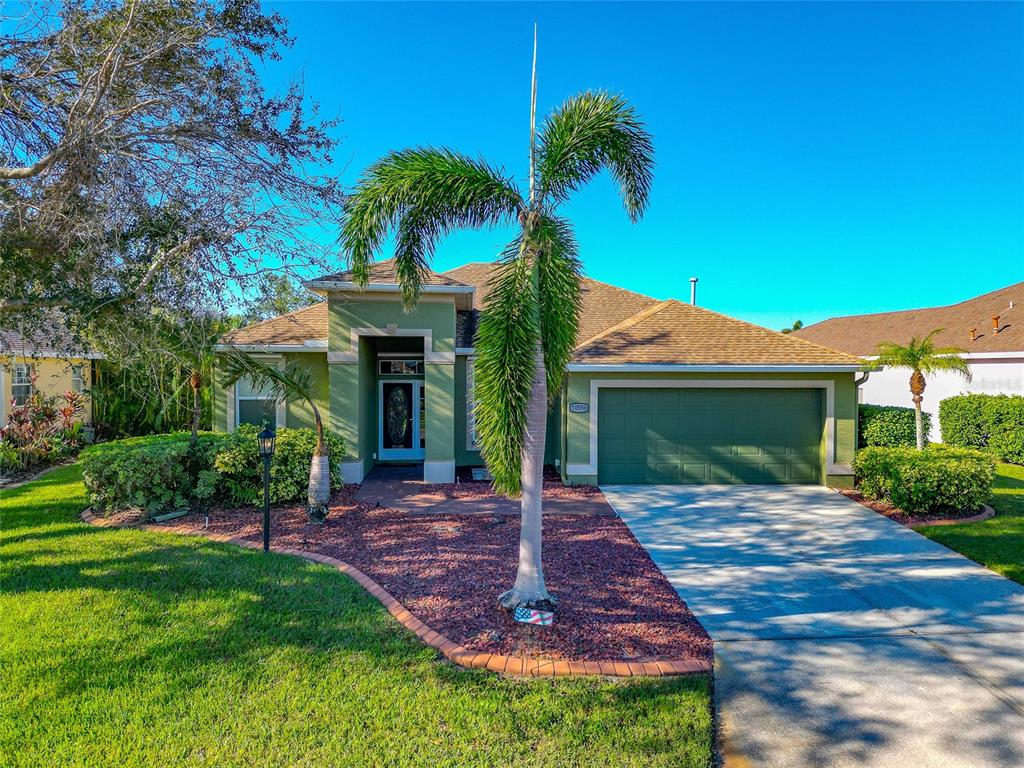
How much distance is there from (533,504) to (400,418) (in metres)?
8.89

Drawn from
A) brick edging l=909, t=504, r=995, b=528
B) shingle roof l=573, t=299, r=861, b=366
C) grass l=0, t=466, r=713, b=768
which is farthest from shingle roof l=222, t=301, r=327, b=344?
brick edging l=909, t=504, r=995, b=528

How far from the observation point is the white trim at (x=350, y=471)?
10398 millimetres

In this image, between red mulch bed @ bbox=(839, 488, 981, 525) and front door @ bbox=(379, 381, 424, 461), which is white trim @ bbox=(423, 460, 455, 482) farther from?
red mulch bed @ bbox=(839, 488, 981, 525)

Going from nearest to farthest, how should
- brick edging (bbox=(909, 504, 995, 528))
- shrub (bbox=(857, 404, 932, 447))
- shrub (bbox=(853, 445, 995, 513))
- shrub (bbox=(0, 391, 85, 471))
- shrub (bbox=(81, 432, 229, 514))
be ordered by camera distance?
shrub (bbox=(81, 432, 229, 514)), brick edging (bbox=(909, 504, 995, 528)), shrub (bbox=(853, 445, 995, 513)), shrub (bbox=(0, 391, 85, 471)), shrub (bbox=(857, 404, 932, 447))

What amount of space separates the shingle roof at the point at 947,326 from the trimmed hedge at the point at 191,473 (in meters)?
20.1

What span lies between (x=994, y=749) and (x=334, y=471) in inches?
339

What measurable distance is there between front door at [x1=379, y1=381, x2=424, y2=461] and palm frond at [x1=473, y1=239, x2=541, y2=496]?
8.79 metres

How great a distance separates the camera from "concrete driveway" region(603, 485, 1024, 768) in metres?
3.22

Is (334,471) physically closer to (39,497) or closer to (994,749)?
(39,497)

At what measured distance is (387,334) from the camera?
10648 mm

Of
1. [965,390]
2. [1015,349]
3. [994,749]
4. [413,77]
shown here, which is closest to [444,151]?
[413,77]

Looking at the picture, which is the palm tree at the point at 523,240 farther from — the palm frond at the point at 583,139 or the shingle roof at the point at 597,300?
the shingle roof at the point at 597,300

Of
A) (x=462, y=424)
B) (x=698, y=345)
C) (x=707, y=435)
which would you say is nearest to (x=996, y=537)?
(x=707, y=435)

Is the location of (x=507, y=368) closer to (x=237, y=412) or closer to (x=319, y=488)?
(x=319, y=488)
